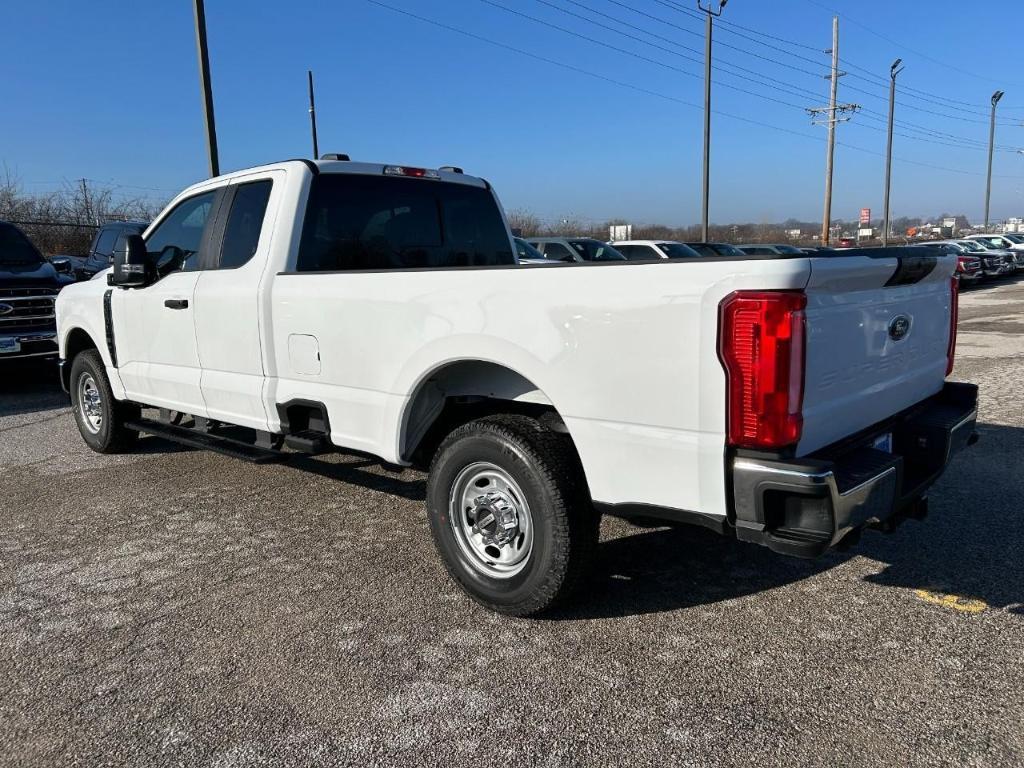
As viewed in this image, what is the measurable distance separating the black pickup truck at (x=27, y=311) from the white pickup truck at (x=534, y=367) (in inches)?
204

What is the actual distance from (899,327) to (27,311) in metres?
9.94

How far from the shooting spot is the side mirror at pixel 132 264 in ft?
17.3

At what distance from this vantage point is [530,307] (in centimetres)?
325

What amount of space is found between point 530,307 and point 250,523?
266cm

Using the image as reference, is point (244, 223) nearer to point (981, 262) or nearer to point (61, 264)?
point (61, 264)

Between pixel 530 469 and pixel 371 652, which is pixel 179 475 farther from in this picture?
pixel 530 469

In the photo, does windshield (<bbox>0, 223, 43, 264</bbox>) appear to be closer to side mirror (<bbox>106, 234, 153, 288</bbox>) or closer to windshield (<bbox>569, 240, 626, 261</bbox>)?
side mirror (<bbox>106, 234, 153, 288</bbox>)

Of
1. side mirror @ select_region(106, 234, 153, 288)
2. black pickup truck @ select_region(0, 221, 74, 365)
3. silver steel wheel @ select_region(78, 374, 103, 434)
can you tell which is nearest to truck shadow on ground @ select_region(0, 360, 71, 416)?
black pickup truck @ select_region(0, 221, 74, 365)

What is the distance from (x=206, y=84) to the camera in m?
13.0

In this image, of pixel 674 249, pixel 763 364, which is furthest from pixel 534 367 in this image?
pixel 674 249

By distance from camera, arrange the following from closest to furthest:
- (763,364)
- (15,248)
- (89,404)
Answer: (763,364) → (89,404) → (15,248)

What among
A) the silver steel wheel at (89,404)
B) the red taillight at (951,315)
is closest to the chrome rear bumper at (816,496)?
the red taillight at (951,315)

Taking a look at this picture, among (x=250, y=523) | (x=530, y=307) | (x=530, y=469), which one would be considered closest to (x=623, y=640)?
(x=530, y=469)

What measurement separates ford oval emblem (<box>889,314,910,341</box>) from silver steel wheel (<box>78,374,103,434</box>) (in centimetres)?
593
